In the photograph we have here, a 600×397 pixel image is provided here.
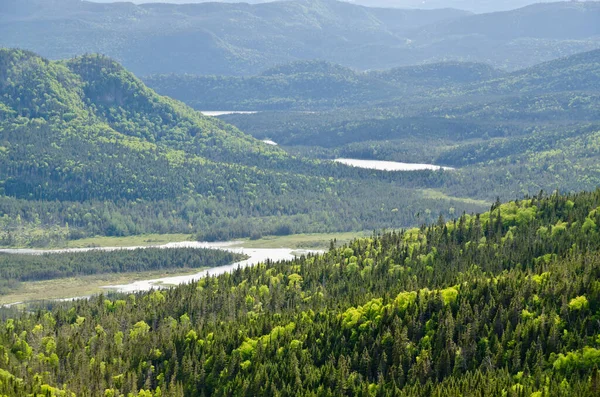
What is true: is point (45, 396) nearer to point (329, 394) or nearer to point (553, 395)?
point (329, 394)

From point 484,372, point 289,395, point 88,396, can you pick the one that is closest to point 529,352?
point 484,372

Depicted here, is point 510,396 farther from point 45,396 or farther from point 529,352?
point 45,396

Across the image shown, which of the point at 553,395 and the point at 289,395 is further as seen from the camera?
the point at 289,395

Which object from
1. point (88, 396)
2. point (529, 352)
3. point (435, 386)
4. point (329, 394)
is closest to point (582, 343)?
point (529, 352)

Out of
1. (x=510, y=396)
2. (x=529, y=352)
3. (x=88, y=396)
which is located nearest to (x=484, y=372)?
(x=529, y=352)

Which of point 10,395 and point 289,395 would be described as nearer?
point 10,395

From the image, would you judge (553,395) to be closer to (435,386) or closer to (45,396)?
(435,386)

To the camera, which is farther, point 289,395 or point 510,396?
point 289,395
